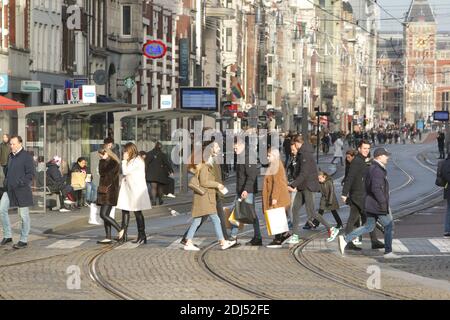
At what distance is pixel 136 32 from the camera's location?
71000 millimetres

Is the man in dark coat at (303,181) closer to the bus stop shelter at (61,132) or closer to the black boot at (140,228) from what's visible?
the black boot at (140,228)

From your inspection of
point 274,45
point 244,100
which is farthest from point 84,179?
point 274,45

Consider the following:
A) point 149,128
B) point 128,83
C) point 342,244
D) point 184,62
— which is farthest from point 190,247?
point 184,62

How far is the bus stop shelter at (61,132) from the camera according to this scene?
32250 mm

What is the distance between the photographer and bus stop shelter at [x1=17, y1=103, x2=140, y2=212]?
32250mm

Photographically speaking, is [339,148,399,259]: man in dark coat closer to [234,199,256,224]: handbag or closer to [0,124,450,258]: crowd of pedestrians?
[0,124,450,258]: crowd of pedestrians

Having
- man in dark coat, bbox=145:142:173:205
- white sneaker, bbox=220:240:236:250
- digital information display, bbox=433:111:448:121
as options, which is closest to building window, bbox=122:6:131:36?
digital information display, bbox=433:111:448:121

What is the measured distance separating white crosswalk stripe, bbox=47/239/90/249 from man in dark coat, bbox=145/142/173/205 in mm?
12237

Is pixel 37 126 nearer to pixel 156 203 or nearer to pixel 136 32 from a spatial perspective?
pixel 156 203

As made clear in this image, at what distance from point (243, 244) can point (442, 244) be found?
3318mm

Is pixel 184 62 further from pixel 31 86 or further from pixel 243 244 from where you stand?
pixel 243 244

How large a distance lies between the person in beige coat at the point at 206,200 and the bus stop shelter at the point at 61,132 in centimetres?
941

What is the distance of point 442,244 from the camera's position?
80.6 feet

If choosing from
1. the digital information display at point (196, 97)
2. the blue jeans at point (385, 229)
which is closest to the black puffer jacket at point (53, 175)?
the blue jeans at point (385, 229)
